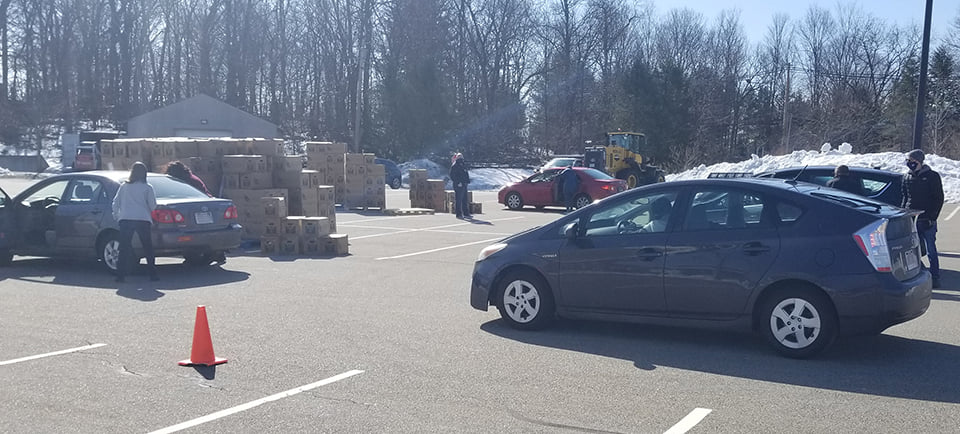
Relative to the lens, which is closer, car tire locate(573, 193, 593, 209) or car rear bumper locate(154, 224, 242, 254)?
car rear bumper locate(154, 224, 242, 254)

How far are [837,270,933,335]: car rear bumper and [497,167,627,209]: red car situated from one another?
18879 millimetres

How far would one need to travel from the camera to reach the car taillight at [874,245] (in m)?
7.34

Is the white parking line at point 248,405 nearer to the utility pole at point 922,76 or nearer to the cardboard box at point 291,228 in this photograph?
the cardboard box at point 291,228

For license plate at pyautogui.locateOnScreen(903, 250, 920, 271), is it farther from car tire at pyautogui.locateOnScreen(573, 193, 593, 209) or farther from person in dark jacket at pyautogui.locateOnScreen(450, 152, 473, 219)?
car tire at pyautogui.locateOnScreen(573, 193, 593, 209)

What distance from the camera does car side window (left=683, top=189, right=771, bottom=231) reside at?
789cm

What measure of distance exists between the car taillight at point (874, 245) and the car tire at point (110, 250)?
375 inches

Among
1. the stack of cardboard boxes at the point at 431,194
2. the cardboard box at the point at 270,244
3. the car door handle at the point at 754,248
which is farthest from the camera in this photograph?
the stack of cardboard boxes at the point at 431,194

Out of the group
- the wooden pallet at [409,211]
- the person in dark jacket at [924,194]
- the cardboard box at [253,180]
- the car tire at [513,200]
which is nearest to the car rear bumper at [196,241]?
the cardboard box at [253,180]

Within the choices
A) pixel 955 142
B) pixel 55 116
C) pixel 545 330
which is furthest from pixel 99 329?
pixel 55 116

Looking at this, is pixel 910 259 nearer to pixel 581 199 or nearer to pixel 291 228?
pixel 291 228

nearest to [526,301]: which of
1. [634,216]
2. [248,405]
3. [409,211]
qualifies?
[634,216]

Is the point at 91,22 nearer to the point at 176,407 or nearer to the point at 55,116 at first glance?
the point at 55,116

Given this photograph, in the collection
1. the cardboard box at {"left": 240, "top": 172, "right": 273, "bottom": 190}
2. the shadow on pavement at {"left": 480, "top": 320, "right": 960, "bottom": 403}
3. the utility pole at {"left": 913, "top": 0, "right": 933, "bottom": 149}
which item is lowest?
the shadow on pavement at {"left": 480, "top": 320, "right": 960, "bottom": 403}

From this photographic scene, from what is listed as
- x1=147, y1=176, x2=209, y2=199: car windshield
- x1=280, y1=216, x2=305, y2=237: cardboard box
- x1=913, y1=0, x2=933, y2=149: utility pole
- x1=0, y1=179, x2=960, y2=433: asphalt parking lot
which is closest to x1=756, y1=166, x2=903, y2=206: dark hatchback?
x1=0, y1=179, x2=960, y2=433: asphalt parking lot
